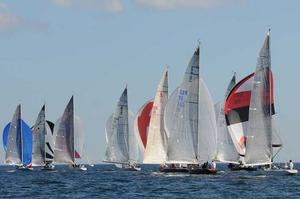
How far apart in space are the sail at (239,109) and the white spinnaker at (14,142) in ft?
103

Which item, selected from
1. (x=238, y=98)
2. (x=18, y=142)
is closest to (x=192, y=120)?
(x=238, y=98)

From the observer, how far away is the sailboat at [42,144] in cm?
11141

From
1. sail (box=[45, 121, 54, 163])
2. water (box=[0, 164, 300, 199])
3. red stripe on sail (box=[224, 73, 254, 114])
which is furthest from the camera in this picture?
sail (box=[45, 121, 54, 163])

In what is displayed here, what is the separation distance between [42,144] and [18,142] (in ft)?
9.89

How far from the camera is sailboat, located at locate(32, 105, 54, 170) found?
111412mm

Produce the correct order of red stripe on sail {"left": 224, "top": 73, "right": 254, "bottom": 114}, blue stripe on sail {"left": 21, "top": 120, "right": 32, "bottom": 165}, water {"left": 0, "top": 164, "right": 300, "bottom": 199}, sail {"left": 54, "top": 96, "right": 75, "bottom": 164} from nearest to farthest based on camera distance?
water {"left": 0, "top": 164, "right": 300, "bottom": 199} < red stripe on sail {"left": 224, "top": 73, "right": 254, "bottom": 114} < sail {"left": 54, "top": 96, "right": 75, "bottom": 164} < blue stripe on sail {"left": 21, "top": 120, "right": 32, "bottom": 165}

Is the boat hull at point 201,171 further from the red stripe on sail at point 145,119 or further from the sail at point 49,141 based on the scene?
the sail at point 49,141

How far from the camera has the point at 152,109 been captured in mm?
88062

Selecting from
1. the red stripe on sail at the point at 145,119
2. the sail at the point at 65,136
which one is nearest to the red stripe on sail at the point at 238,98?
the red stripe on sail at the point at 145,119

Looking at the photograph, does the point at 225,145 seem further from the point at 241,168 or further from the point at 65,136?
the point at 65,136

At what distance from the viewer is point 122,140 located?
10212 centimetres

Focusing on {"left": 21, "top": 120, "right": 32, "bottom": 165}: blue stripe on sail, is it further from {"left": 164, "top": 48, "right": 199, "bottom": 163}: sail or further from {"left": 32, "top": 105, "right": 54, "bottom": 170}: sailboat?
{"left": 164, "top": 48, "right": 199, "bottom": 163}: sail

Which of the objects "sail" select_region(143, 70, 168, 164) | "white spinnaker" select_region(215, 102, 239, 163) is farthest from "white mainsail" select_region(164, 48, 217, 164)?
"white spinnaker" select_region(215, 102, 239, 163)

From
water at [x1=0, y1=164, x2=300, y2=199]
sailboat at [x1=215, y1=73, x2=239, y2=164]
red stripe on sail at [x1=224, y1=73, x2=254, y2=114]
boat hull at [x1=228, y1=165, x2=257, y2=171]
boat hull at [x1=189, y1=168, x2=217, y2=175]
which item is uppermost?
red stripe on sail at [x1=224, y1=73, x2=254, y2=114]
